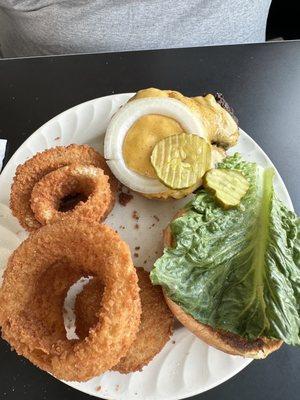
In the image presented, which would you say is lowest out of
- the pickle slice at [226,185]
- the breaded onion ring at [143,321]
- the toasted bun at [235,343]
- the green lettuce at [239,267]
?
the breaded onion ring at [143,321]

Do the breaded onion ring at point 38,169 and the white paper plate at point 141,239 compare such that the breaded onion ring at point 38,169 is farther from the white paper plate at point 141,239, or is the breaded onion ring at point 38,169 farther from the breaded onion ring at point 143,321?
the breaded onion ring at point 143,321

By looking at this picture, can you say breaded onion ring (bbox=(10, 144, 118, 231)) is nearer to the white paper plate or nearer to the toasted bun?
the white paper plate

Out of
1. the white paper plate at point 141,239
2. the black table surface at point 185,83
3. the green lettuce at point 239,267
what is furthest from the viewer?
the black table surface at point 185,83

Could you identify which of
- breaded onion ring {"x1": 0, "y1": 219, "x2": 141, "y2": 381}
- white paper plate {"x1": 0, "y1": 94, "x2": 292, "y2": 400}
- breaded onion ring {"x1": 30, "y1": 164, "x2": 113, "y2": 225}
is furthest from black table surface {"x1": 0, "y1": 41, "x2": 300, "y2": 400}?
breaded onion ring {"x1": 0, "y1": 219, "x2": 141, "y2": 381}

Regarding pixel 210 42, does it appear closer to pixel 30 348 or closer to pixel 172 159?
pixel 172 159

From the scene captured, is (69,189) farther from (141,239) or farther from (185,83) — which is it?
(185,83)

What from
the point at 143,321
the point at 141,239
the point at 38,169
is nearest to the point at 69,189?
the point at 38,169

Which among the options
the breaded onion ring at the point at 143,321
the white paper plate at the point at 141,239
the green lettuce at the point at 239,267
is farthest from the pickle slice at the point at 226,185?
the breaded onion ring at the point at 143,321
